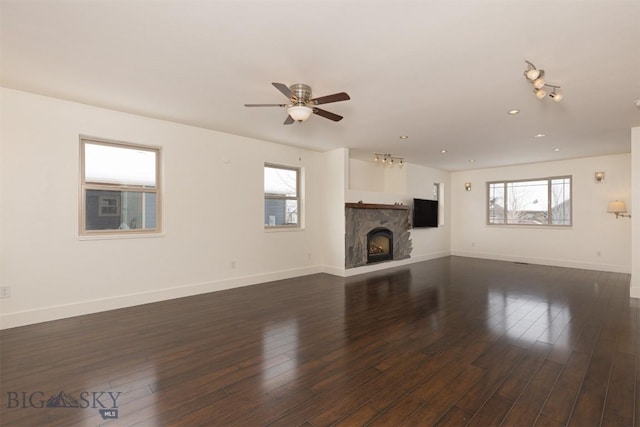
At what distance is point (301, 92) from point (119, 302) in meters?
3.54

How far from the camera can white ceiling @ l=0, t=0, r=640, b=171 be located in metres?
1.94

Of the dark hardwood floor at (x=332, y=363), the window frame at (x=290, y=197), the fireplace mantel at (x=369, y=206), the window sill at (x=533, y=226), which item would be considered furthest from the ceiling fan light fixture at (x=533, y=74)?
the window sill at (x=533, y=226)

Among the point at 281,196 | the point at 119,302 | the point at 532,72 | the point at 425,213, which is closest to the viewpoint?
the point at 532,72

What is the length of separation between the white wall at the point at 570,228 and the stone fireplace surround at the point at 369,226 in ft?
8.18

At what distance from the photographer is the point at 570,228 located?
22.4ft

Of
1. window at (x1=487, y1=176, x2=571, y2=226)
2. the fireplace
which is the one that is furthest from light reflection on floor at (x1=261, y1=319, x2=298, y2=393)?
window at (x1=487, y1=176, x2=571, y2=226)

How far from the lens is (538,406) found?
188 centimetres

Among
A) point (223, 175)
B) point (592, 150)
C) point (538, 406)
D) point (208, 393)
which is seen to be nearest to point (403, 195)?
point (592, 150)

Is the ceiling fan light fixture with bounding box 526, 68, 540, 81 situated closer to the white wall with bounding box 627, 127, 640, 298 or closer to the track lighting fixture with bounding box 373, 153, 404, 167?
the white wall with bounding box 627, 127, 640, 298

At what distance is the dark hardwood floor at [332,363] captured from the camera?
182 centimetres

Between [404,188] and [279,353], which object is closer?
[279,353]

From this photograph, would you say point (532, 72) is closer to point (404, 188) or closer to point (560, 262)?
point (404, 188)

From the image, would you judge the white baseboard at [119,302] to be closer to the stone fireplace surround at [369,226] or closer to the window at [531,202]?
the stone fireplace surround at [369,226]

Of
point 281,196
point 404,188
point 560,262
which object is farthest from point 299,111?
point 560,262
